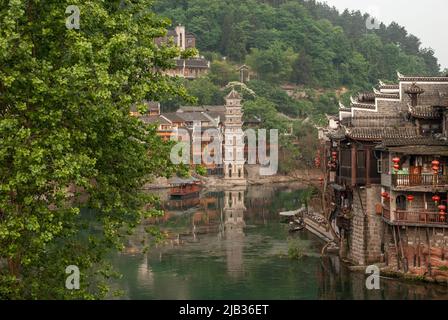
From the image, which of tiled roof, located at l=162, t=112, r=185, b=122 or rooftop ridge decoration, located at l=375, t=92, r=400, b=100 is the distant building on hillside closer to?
tiled roof, located at l=162, t=112, r=185, b=122

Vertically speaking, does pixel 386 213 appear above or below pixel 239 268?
above

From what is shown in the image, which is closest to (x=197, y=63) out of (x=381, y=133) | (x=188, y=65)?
(x=188, y=65)

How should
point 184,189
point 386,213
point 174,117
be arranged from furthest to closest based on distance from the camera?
1. point 174,117
2. point 184,189
3. point 386,213

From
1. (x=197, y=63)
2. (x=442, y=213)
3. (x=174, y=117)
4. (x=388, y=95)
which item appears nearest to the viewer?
(x=442, y=213)

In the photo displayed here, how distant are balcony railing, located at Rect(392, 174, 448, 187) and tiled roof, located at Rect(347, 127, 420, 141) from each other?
257cm

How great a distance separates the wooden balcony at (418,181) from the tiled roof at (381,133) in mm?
2591

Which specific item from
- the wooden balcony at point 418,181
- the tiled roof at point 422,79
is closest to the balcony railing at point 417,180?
the wooden balcony at point 418,181

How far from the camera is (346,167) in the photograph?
35875 millimetres

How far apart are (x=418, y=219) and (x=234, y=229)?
22.4 metres

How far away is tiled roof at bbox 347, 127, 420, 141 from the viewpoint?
1344 inches

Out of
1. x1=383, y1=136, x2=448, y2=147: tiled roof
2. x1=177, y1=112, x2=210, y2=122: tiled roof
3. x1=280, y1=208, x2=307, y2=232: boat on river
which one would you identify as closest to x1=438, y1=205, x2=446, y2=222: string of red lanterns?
x1=383, y1=136, x2=448, y2=147: tiled roof

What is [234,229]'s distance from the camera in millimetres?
52625

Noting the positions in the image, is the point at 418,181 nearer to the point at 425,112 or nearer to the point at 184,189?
the point at 425,112

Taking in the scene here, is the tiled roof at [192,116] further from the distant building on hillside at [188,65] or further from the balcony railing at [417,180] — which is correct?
the balcony railing at [417,180]
